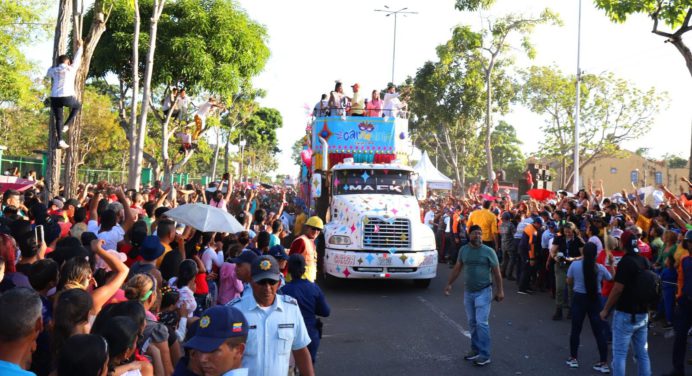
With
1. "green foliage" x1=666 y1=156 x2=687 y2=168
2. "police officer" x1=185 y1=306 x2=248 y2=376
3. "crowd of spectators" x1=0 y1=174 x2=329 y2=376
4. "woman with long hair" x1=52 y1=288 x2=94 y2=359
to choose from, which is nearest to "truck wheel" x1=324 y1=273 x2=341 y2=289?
"crowd of spectators" x1=0 y1=174 x2=329 y2=376

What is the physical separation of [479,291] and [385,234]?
4642 mm

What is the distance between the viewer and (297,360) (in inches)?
159

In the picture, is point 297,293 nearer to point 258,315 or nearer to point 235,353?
point 258,315

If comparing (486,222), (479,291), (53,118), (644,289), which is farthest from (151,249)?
(486,222)

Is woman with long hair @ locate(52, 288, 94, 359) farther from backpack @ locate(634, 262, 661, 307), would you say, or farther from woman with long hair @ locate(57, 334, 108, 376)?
backpack @ locate(634, 262, 661, 307)

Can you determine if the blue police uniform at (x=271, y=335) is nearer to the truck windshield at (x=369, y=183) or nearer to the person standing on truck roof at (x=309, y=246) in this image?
the person standing on truck roof at (x=309, y=246)

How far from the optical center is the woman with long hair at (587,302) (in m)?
7.29

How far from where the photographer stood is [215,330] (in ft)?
9.21

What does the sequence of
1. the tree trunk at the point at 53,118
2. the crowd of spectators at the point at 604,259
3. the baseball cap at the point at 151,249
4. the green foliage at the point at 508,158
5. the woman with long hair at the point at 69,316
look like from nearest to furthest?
1. the woman with long hair at the point at 69,316
2. the baseball cap at the point at 151,249
3. the crowd of spectators at the point at 604,259
4. the tree trunk at the point at 53,118
5. the green foliage at the point at 508,158

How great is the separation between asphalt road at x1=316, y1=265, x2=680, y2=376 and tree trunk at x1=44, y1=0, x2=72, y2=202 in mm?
4795

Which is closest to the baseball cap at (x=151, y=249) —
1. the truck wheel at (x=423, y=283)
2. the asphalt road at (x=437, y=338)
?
the asphalt road at (x=437, y=338)

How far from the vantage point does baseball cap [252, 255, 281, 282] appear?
3885 millimetres

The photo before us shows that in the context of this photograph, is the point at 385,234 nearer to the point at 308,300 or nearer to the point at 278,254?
the point at 278,254

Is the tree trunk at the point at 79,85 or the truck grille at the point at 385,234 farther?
the truck grille at the point at 385,234
